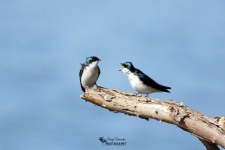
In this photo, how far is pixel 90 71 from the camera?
13.1 meters

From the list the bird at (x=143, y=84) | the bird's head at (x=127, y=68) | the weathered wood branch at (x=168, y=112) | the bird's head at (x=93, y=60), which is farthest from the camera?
the bird's head at (x=93, y=60)

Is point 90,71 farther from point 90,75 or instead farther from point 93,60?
point 93,60

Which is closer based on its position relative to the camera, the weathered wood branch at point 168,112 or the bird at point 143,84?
the weathered wood branch at point 168,112

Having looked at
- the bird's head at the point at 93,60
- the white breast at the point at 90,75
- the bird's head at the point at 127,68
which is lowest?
the bird's head at the point at 127,68

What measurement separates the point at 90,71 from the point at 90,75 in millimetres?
98

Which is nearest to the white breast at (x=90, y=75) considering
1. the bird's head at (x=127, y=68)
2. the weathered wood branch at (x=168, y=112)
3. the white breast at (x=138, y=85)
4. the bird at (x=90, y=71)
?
the bird at (x=90, y=71)

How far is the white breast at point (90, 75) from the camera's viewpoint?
13.1 meters

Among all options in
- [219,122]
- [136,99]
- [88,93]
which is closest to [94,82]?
[88,93]

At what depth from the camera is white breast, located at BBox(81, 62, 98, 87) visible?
13078 mm

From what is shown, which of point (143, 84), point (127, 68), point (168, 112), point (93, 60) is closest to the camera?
point (168, 112)

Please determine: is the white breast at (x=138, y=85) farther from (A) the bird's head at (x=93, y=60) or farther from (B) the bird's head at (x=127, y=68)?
(A) the bird's head at (x=93, y=60)

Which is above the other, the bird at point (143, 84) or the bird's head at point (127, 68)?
the bird's head at point (127, 68)

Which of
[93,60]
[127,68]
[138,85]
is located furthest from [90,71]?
[138,85]

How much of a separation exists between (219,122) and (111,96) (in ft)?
8.03
